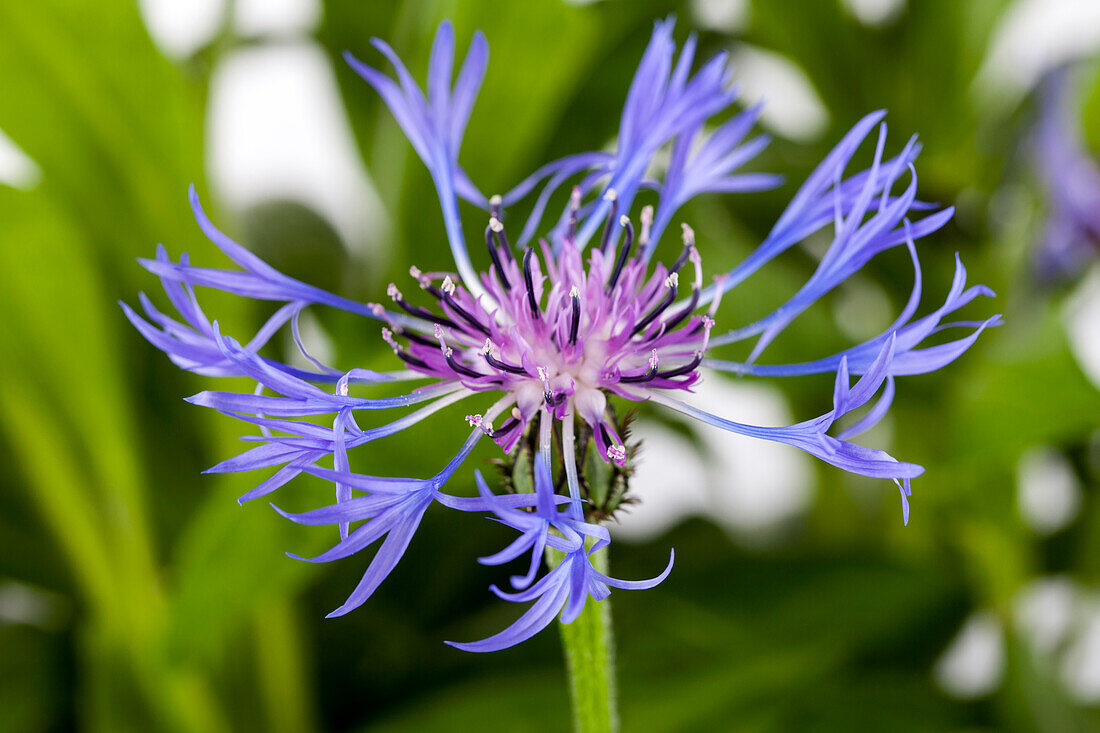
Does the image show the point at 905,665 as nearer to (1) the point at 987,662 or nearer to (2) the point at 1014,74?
(1) the point at 987,662

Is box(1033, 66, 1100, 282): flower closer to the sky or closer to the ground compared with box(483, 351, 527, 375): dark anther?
closer to the sky

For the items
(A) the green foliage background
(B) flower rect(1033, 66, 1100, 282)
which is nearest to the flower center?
(A) the green foliage background

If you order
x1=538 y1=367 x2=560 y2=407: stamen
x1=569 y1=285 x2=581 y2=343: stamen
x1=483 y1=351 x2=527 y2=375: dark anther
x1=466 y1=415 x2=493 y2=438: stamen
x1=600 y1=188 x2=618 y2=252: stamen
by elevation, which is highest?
x1=600 y1=188 x2=618 y2=252: stamen

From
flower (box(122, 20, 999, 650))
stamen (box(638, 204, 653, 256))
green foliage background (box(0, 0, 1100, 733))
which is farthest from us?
green foliage background (box(0, 0, 1100, 733))

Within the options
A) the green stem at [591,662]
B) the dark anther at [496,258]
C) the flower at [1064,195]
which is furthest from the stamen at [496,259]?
the flower at [1064,195]

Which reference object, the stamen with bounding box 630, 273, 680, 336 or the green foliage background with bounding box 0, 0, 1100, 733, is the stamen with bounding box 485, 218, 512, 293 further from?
the green foliage background with bounding box 0, 0, 1100, 733

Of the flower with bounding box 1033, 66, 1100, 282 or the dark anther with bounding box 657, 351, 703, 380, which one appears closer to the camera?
the dark anther with bounding box 657, 351, 703, 380
